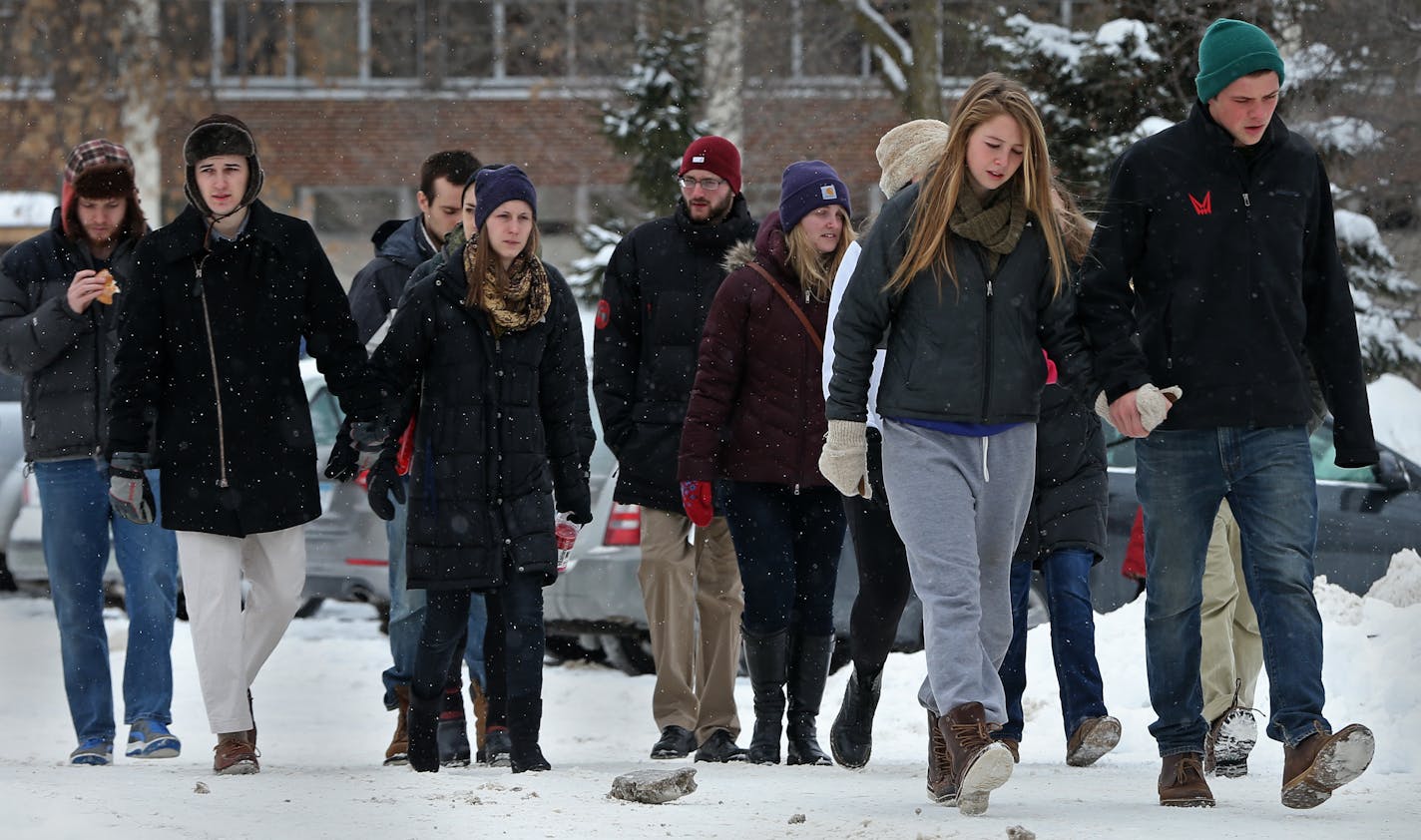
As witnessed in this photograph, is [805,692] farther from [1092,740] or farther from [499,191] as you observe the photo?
[499,191]

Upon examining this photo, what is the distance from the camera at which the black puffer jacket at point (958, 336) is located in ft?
17.4

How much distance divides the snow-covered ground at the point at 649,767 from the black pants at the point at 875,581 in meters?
0.41

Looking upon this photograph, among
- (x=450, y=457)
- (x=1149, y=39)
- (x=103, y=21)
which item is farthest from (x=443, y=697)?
(x=103, y=21)

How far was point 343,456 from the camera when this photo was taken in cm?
663

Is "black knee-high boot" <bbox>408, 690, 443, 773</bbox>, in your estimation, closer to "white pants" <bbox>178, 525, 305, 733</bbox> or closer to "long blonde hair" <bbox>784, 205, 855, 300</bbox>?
"white pants" <bbox>178, 525, 305, 733</bbox>

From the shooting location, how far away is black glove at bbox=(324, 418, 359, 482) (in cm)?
662

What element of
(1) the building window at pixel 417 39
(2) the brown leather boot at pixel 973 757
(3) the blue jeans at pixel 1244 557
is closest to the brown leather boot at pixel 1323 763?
(3) the blue jeans at pixel 1244 557

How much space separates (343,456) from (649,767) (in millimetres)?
1467

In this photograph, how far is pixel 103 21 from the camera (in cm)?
2669

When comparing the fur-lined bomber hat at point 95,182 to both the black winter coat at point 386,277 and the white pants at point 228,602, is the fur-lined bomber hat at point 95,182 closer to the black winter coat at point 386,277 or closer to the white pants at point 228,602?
the black winter coat at point 386,277

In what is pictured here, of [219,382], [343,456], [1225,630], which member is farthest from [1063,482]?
[219,382]

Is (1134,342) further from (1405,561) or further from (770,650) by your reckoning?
(1405,561)

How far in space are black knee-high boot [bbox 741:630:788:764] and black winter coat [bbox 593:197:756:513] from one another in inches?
28.1

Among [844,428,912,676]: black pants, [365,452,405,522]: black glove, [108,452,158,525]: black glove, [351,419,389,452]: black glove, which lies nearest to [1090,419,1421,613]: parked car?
[844,428,912,676]: black pants
